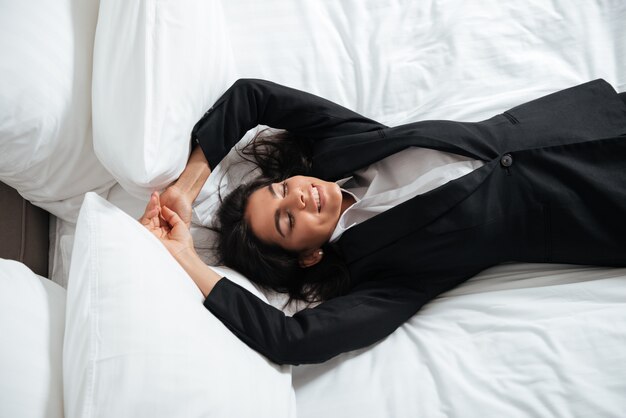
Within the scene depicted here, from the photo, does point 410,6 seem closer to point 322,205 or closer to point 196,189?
point 322,205

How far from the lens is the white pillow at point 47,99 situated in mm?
1151

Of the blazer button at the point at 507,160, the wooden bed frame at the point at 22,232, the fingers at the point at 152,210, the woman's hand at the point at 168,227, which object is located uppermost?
the blazer button at the point at 507,160

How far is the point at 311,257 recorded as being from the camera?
1500 mm

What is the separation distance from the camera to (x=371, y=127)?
4.97 ft

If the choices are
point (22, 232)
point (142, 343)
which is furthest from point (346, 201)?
point (22, 232)

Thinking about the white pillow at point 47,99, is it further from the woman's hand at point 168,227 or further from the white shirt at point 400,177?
the white shirt at point 400,177

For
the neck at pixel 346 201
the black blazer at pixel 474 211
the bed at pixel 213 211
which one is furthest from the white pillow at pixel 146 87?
the neck at pixel 346 201

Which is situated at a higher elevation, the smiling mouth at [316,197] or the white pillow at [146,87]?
the white pillow at [146,87]

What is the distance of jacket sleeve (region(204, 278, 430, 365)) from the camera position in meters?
1.19

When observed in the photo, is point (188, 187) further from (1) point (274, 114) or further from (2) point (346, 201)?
(2) point (346, 201)

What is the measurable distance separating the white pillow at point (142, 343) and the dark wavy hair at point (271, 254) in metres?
0.34

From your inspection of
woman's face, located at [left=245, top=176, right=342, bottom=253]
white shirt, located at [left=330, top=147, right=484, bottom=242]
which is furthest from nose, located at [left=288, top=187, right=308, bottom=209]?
white shirt, located at [left=330, top=147, right=484, bottom=242]

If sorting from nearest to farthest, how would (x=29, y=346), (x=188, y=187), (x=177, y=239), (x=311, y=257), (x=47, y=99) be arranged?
(x=29, y=346), (x=47, y=99), (x=177, y=239), (x=188, y=187), (x=311, y=257)

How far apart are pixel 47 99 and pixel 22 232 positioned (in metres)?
0.39
